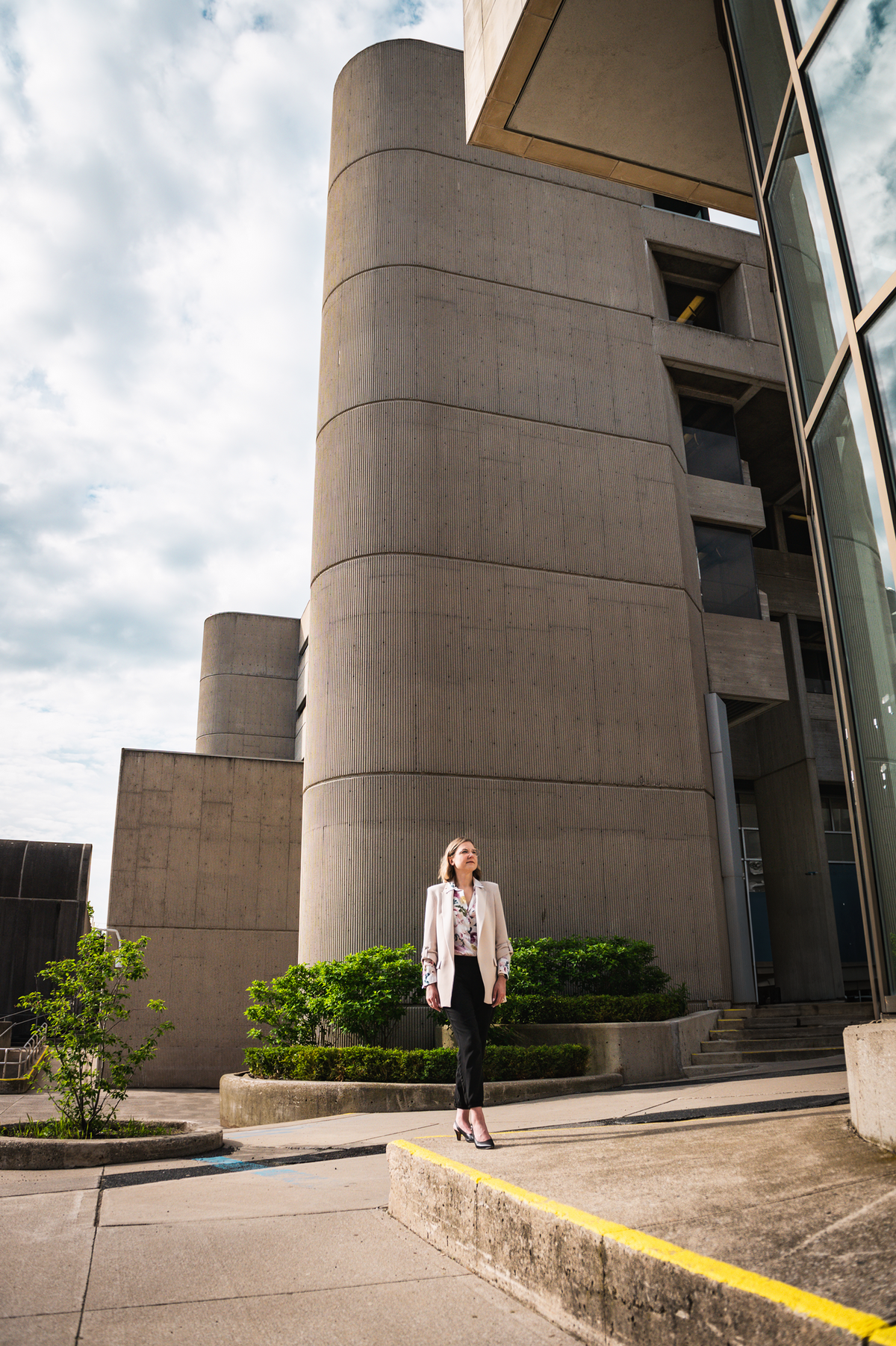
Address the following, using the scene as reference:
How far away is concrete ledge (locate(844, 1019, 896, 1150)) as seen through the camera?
3.88 meters

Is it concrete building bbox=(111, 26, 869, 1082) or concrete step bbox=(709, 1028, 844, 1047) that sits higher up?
concrete building bbox=(111, 26, 869, 1082)

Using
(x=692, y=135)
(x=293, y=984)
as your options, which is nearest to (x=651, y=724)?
(x=293, y=984)

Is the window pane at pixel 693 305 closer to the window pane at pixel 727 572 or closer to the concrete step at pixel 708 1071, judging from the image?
the window pane at pixel 727 572

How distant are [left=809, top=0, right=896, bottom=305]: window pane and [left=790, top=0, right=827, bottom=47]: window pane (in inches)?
7.6

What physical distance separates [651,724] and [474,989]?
11955 millimetres

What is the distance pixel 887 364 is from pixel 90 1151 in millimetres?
6933

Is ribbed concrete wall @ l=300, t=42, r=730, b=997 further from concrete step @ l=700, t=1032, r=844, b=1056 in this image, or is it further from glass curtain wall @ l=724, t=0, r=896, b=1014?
glass curtain wall @ l=724, t=0, r=896, b=1014

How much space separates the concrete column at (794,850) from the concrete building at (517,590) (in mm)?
100

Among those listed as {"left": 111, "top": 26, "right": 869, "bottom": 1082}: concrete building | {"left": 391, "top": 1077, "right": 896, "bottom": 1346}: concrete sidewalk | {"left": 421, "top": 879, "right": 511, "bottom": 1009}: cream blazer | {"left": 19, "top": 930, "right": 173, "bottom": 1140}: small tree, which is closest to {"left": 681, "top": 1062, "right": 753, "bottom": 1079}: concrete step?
{"left": 111, "top": 26, "right": 869, "bottom": 1082}: concrete building

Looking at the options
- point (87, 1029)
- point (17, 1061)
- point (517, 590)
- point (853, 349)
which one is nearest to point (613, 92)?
point (853, 349)

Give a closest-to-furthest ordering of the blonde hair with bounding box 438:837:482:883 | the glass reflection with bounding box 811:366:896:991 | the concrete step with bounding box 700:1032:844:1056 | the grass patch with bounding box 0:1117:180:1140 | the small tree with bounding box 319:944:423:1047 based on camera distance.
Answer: the glass reflection with bounding box 811:366:896:991 → the blonde hair with bounding box 438:837:482:883 → the grass patch with bounding box 0:1117:180:1140 → the small tree with bounding box 319:944:423:1047 → the concrete step with bounding box 700:1032:844:1056

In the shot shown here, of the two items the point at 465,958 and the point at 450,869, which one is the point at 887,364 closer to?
the point at 450,869

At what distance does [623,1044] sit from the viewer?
11.5m

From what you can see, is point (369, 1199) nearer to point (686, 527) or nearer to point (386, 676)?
point (386, 676)
